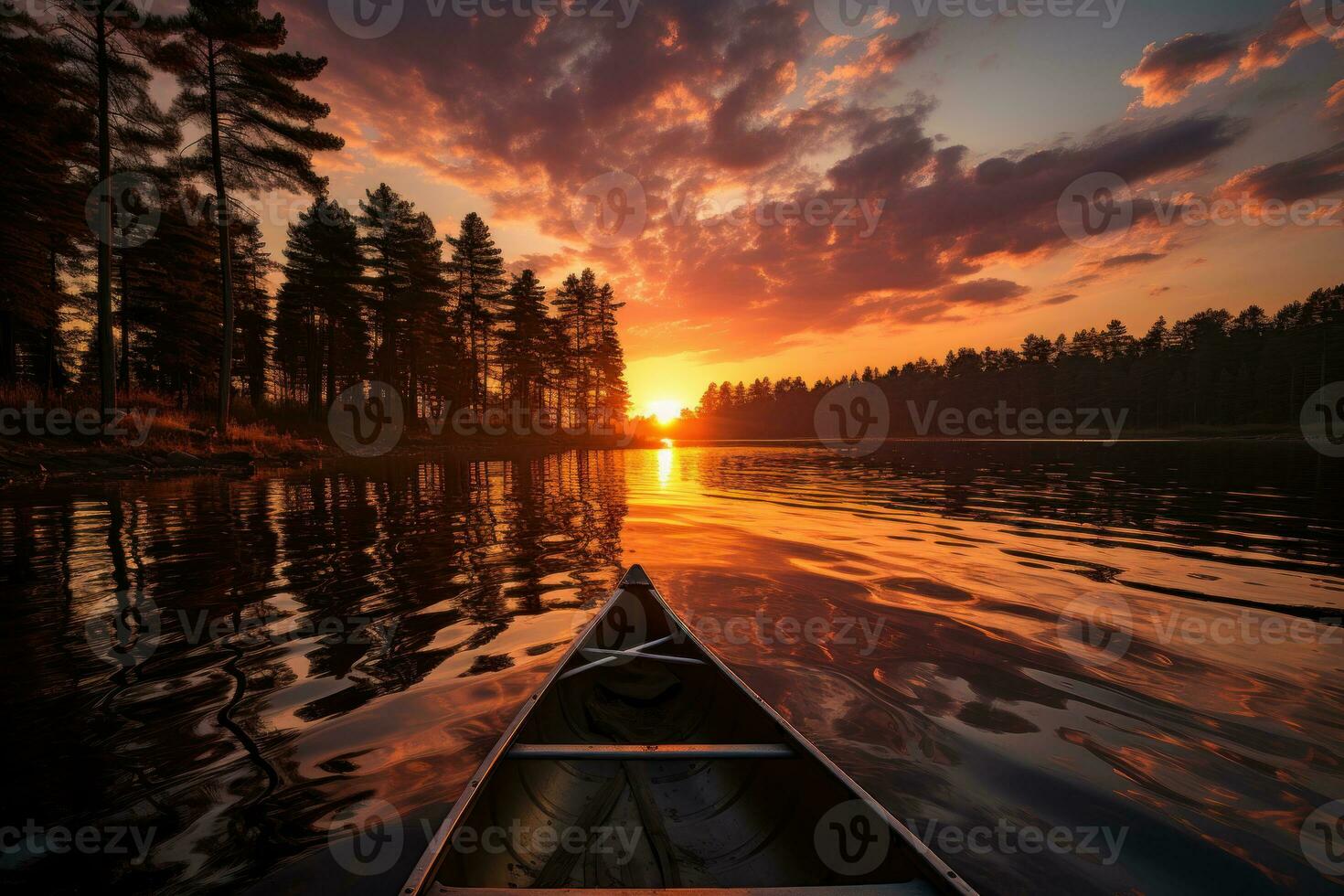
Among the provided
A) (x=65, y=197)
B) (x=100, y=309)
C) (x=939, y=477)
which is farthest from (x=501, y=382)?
(x=939, y=477)

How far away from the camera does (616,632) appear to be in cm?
461

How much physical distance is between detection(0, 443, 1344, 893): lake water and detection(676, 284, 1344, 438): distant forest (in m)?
84.7

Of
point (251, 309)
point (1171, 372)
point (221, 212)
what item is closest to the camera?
point (221, 212)

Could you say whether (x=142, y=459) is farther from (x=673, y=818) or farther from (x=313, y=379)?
(x=673, y=818)

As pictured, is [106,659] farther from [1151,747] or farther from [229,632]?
[1151,747]

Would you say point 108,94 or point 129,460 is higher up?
point 108,94

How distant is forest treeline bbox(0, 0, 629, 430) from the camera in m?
16.1

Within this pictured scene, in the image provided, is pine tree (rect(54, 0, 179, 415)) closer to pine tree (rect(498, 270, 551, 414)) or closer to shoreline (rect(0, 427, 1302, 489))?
shoreline (rect(0, 427, 1302, 489))

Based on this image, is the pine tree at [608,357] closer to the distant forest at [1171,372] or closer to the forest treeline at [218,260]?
the forest treeline at [218,260]

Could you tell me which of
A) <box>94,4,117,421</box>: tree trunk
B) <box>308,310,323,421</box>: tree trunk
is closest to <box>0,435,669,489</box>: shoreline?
<box>94,4,117,421</box>: tree trunk

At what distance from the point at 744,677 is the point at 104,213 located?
81.0 ft

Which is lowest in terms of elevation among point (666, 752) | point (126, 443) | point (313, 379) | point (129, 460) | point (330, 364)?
point (666, 752)

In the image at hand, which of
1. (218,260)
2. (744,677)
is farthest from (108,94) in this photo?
(744,677)

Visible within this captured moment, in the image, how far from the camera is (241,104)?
1788cm
